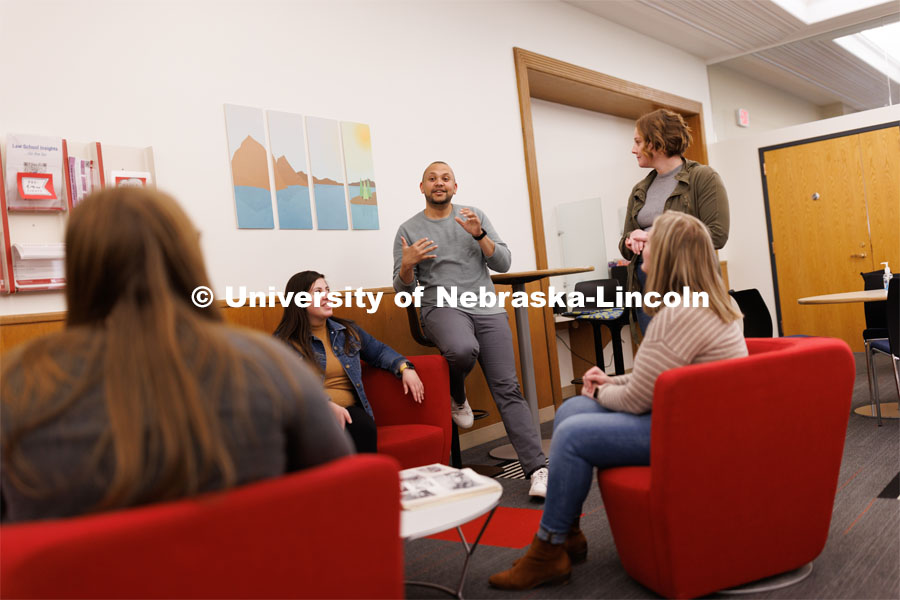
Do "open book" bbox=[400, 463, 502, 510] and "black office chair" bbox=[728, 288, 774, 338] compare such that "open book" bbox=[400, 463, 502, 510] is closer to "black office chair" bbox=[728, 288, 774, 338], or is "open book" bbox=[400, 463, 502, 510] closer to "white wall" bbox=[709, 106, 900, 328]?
"black office chair" bbox=[728, 288, 774, 338]

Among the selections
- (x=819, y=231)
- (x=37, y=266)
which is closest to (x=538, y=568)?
(x=37, y=266)

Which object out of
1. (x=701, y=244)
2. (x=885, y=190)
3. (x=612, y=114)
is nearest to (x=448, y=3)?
(x=612, y=114)

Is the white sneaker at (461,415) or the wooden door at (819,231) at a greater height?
the wooden door at (819,231)

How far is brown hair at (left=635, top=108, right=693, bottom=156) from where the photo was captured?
3.17 metres

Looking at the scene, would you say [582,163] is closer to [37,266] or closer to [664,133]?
[664,133]

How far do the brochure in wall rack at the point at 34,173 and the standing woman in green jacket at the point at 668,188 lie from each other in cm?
238

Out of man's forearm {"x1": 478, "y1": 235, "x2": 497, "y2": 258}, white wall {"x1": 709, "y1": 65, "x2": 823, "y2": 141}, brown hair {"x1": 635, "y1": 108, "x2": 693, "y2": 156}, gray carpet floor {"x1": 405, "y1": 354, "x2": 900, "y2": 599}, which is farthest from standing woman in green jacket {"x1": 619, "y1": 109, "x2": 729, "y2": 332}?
white wall {"x1": 709, "y1": 65, "x2": 823, "y2": 141}

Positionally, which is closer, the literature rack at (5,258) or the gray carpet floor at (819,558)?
the gray carpet floor at (819,558)

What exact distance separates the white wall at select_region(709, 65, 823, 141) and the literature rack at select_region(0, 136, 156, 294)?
6752 millimetres

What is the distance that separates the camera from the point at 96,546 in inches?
35.0

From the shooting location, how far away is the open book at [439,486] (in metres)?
1.80

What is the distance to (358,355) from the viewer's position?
3.14 m

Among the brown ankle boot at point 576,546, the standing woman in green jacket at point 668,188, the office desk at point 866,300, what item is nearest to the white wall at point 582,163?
the office desk at point 866,300

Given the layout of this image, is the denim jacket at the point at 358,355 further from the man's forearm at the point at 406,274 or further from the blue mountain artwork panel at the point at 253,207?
the blue mountain artwork panel at the point at 253,207
